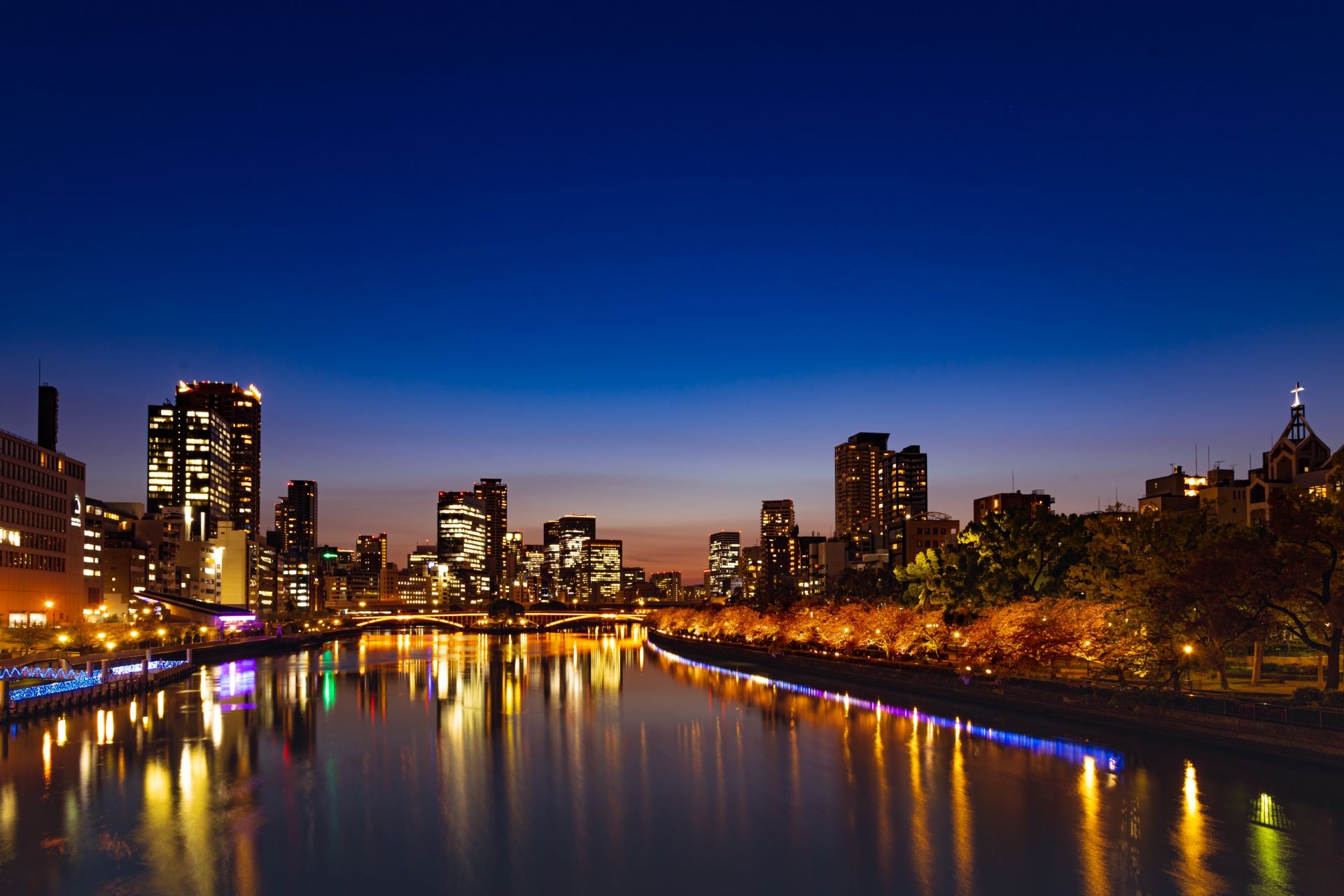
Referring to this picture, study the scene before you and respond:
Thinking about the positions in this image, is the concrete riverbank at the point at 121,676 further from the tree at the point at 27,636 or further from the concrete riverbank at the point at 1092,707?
the concrete riverbank at the point at 1092,707

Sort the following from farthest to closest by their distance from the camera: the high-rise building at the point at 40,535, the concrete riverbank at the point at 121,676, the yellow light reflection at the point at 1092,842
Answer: the high-rise building at the point at 40,535
the concrete riverbank at the point at 121,676
the yellow light reflection at the point at 1092,842

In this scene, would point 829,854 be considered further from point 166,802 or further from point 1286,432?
point 1286,432

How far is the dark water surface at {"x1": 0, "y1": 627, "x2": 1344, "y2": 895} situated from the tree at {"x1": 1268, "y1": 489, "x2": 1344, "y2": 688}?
776cm

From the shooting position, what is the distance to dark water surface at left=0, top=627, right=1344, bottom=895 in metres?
29.8

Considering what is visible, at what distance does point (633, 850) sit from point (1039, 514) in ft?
194

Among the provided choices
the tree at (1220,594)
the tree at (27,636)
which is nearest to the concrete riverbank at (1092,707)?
the tree at (1220,594)

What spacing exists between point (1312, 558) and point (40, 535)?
13794 centimetres

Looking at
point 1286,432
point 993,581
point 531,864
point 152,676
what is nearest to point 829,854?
point 531,864

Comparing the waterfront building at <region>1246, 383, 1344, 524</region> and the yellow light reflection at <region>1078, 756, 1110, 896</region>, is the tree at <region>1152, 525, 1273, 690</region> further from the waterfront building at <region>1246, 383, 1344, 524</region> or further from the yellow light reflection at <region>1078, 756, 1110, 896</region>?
the waterfront building at <region>1246, 383, 1344, 524</region>

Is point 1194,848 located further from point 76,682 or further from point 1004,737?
point 76,682

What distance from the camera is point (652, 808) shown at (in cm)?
3988

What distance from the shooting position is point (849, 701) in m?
77.6

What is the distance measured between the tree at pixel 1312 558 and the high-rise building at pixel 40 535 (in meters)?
128

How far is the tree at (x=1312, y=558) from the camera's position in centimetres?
4738
